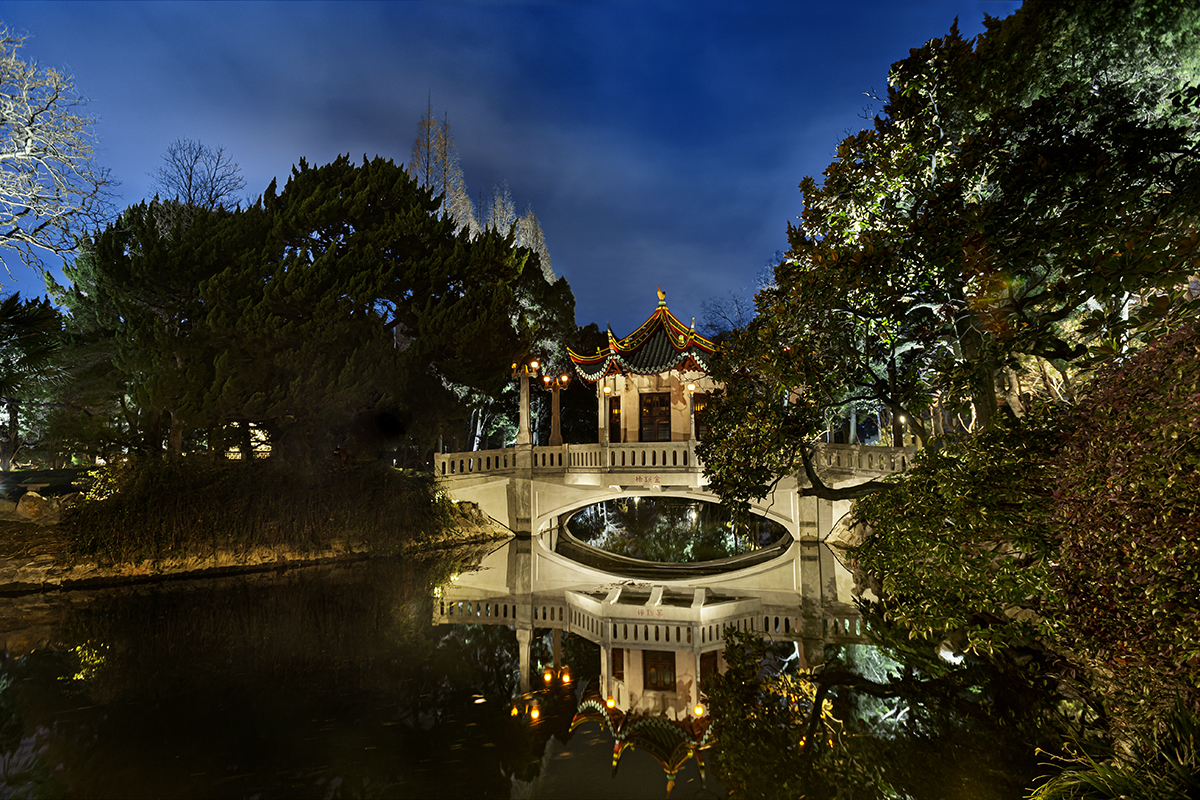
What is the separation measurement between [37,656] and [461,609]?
507cm

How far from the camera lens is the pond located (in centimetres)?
414

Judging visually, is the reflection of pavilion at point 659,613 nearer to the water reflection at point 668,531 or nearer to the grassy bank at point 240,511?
the water reflection at point 668,531

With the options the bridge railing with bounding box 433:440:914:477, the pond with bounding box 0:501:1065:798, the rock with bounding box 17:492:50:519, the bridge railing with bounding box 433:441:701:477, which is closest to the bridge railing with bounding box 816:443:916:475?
the bridge railing with bounding box 433:440:914:477

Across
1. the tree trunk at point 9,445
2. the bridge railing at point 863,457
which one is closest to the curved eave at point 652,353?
the bridge railing at point 863,457

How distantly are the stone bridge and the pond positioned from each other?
4711 mm

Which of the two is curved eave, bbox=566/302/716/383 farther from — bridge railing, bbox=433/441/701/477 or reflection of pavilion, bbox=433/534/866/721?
reflection of pavilion, bbox=433/534/866/721

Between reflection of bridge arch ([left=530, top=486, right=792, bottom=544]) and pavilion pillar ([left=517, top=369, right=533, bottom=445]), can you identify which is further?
pavilion pillar ([left=517, top=369, right=533, bottom=445])

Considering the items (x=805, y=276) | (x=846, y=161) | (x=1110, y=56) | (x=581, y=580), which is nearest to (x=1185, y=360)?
(x=805, y=276)

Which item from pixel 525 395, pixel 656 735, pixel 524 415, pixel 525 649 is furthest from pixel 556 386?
pixel 656 735

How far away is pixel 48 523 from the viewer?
11.4m

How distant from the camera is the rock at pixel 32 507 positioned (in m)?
11.5

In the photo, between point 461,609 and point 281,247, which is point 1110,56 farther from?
point 281,247

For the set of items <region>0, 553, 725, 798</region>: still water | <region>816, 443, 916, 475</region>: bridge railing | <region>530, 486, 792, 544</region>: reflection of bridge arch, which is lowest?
<region>0, 553, 725, 798</region>: still water

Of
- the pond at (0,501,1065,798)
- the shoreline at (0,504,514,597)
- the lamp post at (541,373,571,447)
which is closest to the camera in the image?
the pond at (0,501,1065,798)
